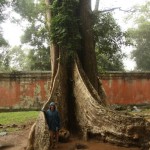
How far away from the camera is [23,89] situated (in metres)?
17.1

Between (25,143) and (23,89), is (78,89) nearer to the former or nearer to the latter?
(25,143)

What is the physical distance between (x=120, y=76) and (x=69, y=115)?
953 cm

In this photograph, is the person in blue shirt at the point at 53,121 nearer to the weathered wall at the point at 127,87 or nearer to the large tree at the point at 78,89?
the large tree at the point at 78,89

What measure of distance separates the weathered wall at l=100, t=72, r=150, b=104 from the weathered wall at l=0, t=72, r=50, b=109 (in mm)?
3634

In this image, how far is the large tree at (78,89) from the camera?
742cm

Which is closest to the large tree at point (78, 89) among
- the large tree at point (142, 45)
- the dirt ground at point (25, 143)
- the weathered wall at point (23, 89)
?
the dirt ground at point (25, 143)

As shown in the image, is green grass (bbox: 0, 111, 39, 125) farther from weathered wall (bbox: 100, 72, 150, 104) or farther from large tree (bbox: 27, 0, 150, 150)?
weathered wall (bbox: 100, 72, 150, 104)

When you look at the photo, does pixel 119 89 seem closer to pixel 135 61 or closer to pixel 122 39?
pixel 122 39

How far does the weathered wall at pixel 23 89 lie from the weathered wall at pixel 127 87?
3.63 metres

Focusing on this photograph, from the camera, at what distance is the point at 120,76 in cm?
1855

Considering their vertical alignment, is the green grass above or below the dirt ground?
below

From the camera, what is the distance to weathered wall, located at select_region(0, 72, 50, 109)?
666 inches

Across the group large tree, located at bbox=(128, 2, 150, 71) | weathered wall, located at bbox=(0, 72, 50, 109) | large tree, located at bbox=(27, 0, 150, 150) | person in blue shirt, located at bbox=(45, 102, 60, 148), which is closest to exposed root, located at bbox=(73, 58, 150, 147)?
large tree, located at bbox=(27, 0, 150, 150)

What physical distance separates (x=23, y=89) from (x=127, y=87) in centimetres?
626
